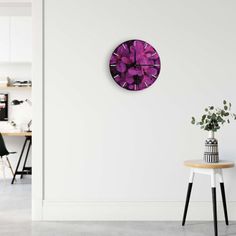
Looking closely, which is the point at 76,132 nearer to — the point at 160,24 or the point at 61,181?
the point at 61,181

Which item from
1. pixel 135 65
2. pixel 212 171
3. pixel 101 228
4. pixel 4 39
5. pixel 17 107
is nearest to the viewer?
pixel 212 171

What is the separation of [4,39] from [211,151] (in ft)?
13.5

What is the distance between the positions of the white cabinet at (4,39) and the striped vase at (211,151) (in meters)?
3.94

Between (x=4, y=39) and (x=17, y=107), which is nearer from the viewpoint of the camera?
(x=4, y=39)

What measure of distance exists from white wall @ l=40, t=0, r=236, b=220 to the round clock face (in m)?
0.06

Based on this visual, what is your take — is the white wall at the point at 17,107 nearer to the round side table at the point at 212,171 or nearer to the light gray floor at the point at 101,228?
the light gray floor at the point at 101,228

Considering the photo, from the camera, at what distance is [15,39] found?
22.9 feet

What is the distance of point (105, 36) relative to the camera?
424cm

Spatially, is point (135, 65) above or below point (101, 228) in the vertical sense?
above

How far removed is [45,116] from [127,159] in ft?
2.67

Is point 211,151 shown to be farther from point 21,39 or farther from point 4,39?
point 4,39

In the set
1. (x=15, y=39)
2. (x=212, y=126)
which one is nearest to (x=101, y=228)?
(x=212, y=126)

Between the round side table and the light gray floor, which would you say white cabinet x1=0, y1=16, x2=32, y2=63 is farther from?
the round side table

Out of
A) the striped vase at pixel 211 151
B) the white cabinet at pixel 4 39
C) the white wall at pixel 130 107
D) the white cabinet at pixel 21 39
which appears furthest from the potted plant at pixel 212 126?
the white cabinet at pixel 4 39
